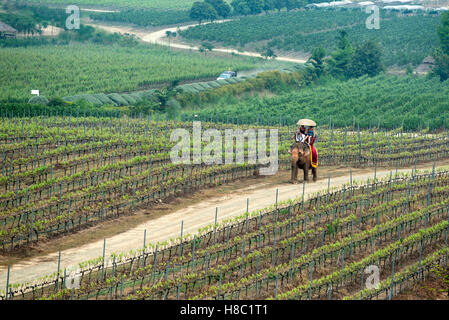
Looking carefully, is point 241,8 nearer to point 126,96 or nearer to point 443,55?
point 443,55

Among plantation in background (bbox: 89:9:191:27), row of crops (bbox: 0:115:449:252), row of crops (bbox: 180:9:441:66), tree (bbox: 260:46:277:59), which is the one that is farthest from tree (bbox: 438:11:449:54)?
plantation in background (bbox: 89:9:191:27)

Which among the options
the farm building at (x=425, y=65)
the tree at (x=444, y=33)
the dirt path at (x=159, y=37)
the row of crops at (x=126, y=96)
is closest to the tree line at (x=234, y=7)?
the dirt path at (x=159, y=37)

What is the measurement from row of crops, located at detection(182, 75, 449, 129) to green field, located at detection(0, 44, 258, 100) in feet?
29.3

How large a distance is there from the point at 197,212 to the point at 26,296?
790 cm

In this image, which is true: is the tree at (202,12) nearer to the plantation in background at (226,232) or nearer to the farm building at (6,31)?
the farm building at (6,31)

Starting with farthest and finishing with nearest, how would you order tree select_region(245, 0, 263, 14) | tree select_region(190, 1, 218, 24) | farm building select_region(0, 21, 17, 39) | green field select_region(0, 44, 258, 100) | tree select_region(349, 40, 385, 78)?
tree select_region(245, 0, 263, 14) < tree select_region(190, 1, 218, 24) < farm building select_region(0, 21, 17, 39) < tree select_region(349, 40, 385, 78) < green field select_region(0, 44, 258, 100)

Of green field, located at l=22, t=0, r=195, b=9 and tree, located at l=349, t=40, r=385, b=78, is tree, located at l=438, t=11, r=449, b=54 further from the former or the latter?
green field, located at l=22, t=0, r=195, b=9

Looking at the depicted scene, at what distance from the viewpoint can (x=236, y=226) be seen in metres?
21.9

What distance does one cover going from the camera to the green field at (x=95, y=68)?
52.8m

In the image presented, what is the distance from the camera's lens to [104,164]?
28.3 metres

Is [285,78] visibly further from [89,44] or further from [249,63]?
[89,44]

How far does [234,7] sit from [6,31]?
35827 millimetres

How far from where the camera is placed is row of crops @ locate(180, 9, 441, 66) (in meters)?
74.9
